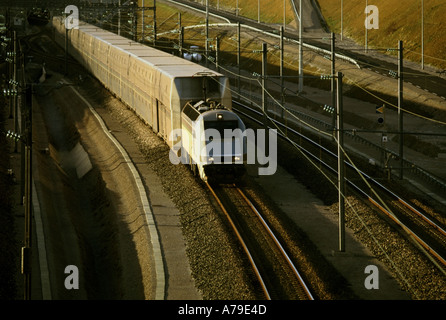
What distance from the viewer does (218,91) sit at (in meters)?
35.3

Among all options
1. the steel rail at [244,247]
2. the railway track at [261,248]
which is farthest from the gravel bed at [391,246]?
the steel rail at [244,247]

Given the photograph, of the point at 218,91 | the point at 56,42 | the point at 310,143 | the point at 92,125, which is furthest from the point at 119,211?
the point at 56,42

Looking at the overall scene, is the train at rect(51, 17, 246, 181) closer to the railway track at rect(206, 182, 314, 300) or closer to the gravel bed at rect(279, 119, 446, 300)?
the railway track at rect(206, 182, 314, 300)

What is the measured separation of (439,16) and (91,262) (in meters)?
61.1

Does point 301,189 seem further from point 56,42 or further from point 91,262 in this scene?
point 56,42

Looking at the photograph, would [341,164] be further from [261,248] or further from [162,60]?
[162,60]

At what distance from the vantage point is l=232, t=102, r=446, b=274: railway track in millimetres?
25792

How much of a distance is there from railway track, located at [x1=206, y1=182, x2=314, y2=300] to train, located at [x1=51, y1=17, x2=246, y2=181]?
1.12 meters

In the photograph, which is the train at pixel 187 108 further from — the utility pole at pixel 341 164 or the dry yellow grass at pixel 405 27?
the dry yellow grass at pixel 405 27

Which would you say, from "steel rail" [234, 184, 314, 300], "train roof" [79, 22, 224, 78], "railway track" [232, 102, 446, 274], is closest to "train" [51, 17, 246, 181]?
"train roof" [79, 22, 224, 78]

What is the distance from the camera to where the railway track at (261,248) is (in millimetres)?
22297

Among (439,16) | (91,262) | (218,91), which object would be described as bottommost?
(91,262)

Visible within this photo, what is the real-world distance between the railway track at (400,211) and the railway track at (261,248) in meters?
3.40
